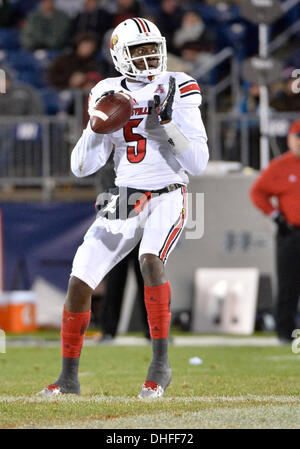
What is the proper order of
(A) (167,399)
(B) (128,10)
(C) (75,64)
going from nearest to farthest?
(A) (167,399) → (C) (75,64) → (B) (128,10)

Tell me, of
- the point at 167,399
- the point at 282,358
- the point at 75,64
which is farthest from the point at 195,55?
the point at 167,399

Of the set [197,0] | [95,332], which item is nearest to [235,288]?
[95,332]

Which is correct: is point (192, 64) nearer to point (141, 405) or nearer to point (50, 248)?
point (50, 248)

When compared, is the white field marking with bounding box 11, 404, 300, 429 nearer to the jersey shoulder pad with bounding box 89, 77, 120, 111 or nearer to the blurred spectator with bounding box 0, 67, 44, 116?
the jersey shoulder pad with bounding box 89, 77, 120, 111

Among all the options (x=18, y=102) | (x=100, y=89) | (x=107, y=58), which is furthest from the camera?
(x=107, y=58)

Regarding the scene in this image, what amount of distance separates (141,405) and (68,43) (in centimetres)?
1067

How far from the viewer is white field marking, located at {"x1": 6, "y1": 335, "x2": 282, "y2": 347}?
8.91m

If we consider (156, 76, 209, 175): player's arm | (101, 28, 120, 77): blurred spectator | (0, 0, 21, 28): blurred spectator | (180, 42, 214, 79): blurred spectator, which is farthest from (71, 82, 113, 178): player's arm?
(0, 0, 21, 28): blurred spectator

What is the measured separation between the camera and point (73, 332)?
5.11m

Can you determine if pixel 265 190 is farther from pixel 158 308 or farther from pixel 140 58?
pixel 158 308

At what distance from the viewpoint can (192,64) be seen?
13867 millimetres

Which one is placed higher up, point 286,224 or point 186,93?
point 186,93

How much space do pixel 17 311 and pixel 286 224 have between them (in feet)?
10.1

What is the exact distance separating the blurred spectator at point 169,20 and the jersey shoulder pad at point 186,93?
9.00 metres
